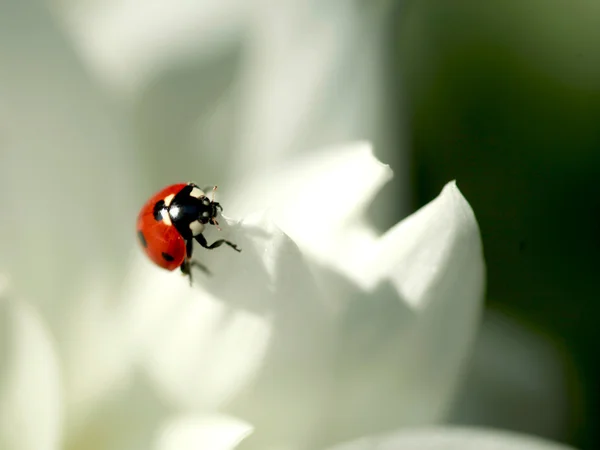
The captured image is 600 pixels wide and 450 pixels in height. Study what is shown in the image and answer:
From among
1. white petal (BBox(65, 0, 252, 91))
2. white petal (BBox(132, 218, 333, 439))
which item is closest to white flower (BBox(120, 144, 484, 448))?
white petal (BBox(132, 218, 333, 439))

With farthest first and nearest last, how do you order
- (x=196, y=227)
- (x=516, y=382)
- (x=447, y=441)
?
(x=516, y=382) < (x=196, y=227) < (x=447, y=441)

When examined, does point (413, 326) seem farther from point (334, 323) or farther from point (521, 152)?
point (521, 152)

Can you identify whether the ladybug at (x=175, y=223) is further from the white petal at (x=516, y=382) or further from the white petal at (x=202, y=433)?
the white petal at (x=516, y=382)

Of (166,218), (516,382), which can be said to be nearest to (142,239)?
(166,218)

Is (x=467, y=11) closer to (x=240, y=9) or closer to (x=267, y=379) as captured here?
(x=240, y=9)

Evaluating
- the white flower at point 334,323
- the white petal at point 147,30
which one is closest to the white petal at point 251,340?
the white flower at point 334,323

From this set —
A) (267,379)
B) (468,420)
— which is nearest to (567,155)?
(468,420)

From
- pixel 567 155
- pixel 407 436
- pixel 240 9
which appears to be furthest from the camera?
pixel 567 155
